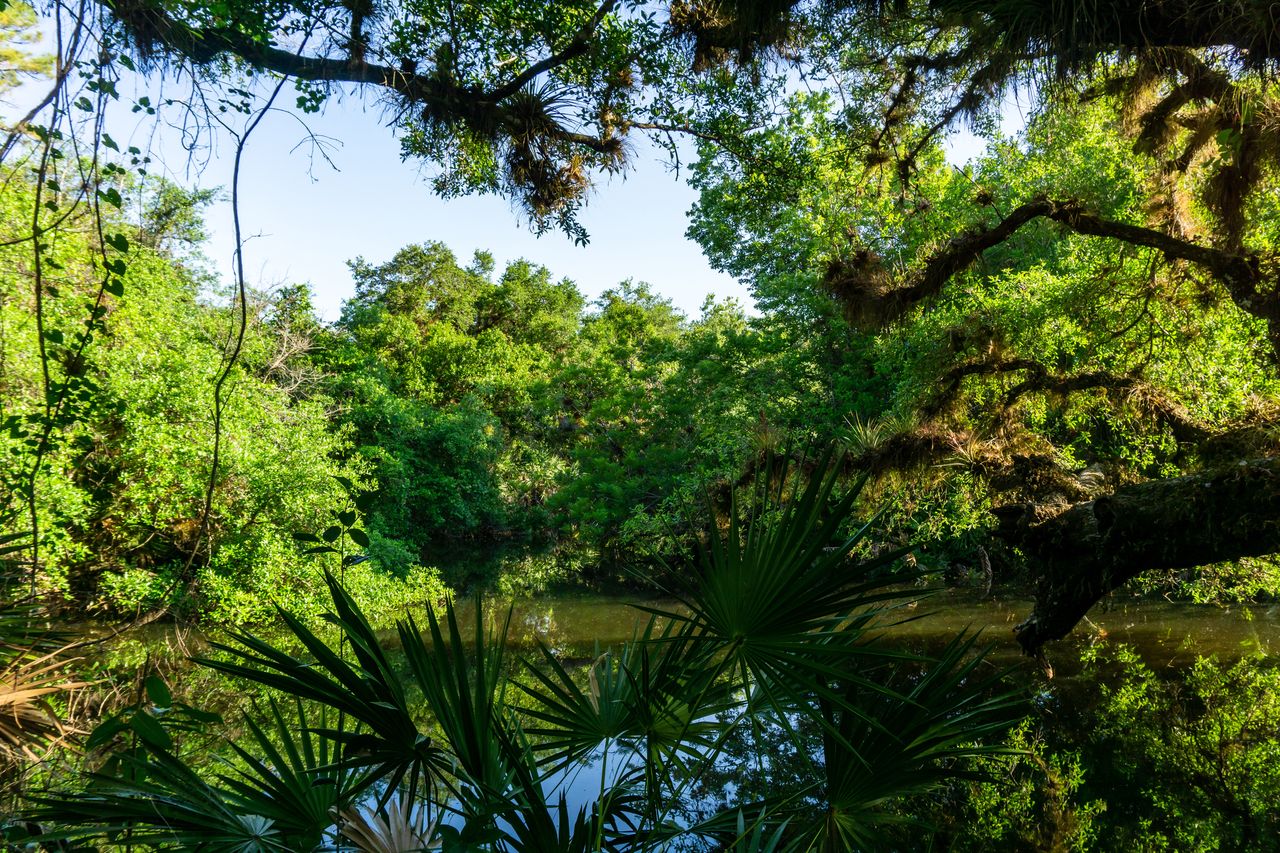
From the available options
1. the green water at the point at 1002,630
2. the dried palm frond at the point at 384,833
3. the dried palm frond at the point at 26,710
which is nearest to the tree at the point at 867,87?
the dried palm frond at the point at 26,710

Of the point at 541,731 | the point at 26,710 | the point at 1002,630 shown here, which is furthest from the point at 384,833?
the point at 1002,630

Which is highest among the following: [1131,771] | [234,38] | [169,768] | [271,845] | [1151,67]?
[1151,67]

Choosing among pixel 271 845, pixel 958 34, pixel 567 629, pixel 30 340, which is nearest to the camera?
pixel 271 845

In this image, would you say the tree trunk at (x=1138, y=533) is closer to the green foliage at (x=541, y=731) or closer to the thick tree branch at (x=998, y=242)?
the thick tree branch at (x=998, y=242)

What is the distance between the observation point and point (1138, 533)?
571 cm

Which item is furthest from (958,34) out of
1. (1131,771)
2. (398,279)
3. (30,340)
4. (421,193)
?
(398,279)

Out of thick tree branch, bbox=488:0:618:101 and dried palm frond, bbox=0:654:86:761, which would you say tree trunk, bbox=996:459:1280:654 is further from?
dried palm frond, bbox=0:654:86:761

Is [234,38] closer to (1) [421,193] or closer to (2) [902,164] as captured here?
(1) [421,193]

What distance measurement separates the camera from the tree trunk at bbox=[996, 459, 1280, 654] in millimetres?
5047

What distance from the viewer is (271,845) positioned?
6.82 feet

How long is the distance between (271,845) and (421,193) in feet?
16.7

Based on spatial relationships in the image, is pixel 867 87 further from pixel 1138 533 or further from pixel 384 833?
pixel 384 833

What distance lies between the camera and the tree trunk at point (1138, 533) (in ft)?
16.6

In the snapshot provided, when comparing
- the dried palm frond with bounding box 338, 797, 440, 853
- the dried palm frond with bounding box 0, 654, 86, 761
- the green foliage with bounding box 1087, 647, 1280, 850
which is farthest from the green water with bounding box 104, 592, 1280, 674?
the dried palm frond with bounding box 0, 654, 86, 761
